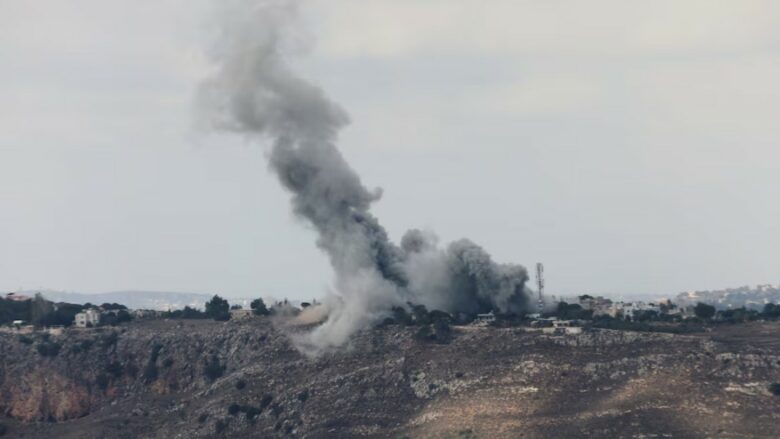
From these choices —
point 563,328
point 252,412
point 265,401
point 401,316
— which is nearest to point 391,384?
point 265,401

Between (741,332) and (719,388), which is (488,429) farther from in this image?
(741,332)

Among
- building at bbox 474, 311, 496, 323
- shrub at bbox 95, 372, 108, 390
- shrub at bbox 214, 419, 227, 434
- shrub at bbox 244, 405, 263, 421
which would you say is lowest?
shrub at bbox 214, 419, 227, 434

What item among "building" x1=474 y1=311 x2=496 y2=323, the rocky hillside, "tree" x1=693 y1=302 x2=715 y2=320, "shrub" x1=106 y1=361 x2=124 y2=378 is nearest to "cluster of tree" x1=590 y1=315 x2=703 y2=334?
the rocky hillside

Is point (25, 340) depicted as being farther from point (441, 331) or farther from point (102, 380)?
point (441, 331)

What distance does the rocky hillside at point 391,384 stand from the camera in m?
142

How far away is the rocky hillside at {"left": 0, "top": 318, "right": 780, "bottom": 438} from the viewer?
142m

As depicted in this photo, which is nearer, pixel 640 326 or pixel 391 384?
pixel 391 384

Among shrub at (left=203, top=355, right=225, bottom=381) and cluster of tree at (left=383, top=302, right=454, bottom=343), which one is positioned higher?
cluster of tree at (left=383, top=302, right=454, bottom=343)

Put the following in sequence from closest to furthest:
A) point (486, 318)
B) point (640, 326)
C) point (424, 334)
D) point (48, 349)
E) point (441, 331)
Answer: point (424, 334)
point (441, 331)
point (640, 326)
point (486, 318)
point (48, 349)

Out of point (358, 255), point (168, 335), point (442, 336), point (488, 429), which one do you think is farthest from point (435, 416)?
point (168, 335)

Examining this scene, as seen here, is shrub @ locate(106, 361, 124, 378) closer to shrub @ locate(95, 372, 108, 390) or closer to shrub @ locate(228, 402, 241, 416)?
shrub @ locate(95, 372, 108, 390)

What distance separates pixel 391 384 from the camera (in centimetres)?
16238

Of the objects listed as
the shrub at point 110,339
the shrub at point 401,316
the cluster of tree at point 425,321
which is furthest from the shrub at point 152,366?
the shrub at point 401,316

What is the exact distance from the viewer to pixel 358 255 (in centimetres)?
18250
